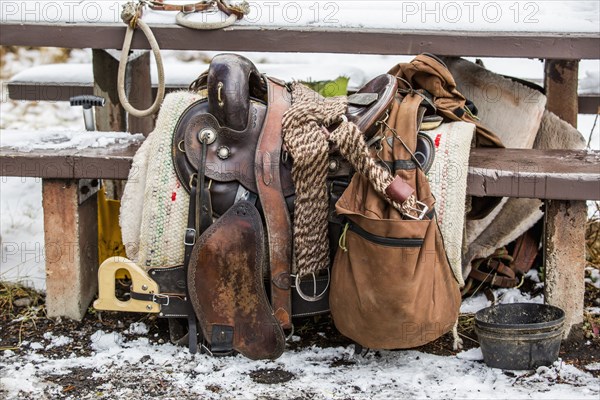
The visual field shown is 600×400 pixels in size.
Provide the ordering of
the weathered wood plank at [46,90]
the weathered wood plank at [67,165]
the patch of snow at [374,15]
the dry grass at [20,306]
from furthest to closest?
the weathered wood plank at [46,90] → the patch of snow at [374,15] → the dry grass at [20,306] → the weathered wood plank at [67,165]

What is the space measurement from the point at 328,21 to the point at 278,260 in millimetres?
1308

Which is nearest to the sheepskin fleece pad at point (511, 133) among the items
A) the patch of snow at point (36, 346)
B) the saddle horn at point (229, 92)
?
the saddle horn at point (229, 92)

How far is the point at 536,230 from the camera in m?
4.02

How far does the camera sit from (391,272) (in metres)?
2.88

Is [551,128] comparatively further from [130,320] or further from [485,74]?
[130,320]

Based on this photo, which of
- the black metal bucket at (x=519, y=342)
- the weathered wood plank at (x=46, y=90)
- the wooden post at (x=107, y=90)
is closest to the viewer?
the black metal bucket at (x=519, y=342)

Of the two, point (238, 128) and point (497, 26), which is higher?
point (497, 26)

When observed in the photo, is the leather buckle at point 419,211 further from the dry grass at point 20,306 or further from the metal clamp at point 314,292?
the dry grass at point 20,306

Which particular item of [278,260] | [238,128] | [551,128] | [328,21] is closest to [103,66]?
[328,21]

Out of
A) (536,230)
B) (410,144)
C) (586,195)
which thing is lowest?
(536,230)

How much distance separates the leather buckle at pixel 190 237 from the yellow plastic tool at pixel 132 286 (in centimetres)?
22

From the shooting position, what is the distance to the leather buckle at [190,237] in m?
3.19

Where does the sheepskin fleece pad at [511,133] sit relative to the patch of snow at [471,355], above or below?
above

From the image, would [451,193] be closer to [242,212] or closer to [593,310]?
[242,212]
